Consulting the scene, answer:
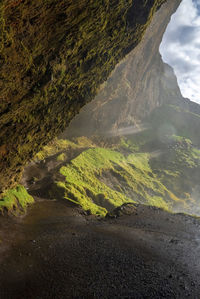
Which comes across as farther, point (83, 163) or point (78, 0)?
point (83, 163)

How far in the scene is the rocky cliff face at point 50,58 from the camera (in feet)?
23.9

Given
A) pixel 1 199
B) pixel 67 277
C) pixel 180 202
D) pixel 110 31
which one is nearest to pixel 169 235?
pixel 67 277

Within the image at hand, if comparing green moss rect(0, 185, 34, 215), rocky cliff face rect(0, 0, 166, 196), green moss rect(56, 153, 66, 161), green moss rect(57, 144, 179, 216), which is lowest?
green moss rect(57, 144, 179, 216)

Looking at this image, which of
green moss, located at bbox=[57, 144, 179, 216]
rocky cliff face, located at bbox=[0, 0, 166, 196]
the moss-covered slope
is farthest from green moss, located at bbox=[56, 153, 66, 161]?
rocky cliff face, located at bbox=[0, 0, 166, 196]

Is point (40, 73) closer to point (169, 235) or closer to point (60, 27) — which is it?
point (60, 27)

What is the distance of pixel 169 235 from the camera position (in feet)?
58.6

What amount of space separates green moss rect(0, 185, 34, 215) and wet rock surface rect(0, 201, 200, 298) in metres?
0.95

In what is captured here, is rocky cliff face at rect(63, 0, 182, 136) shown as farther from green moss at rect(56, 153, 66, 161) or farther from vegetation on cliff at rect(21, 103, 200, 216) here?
green moss at rect(56, 153, 66, 161)

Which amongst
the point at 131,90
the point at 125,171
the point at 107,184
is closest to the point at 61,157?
the point at 107,184

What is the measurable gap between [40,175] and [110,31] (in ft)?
67.0

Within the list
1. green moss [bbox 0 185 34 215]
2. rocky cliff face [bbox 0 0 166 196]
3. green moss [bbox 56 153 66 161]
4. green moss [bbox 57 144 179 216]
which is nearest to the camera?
rocky cliff face [bbox 0 0 166 196]

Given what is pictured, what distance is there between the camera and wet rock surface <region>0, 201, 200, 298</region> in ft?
29.3

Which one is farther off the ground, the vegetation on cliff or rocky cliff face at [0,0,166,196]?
rocky cliff face at [0,0,166,196]

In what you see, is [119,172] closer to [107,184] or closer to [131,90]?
[107,184]
